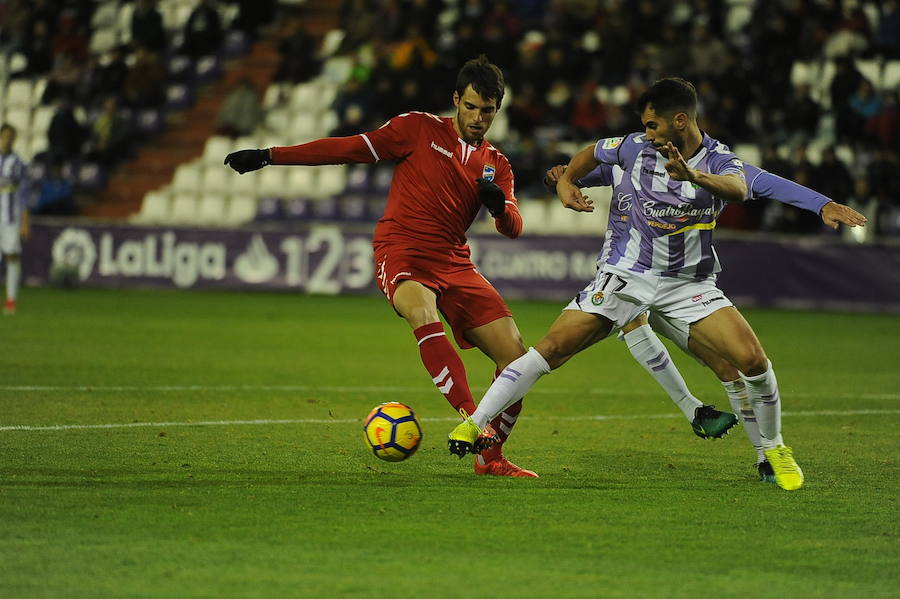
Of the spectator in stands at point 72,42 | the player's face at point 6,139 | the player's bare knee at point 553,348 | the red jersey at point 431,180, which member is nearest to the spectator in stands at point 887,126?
the player's face at point 6,139

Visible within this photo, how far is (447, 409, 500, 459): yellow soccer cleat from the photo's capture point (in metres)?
6.89

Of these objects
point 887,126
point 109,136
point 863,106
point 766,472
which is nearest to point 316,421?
point 766,472

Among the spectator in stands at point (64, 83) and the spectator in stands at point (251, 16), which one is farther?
the spectator in stands at point (251, 16)

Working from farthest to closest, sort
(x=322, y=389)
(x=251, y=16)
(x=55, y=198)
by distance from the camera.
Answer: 1. (x=251, y=16)
2. (x=55, y=198)
3. (x=322, y=389)

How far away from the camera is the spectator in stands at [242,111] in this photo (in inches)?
1016

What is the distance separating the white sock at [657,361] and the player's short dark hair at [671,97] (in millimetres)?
1510

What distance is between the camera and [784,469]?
23.5 ft

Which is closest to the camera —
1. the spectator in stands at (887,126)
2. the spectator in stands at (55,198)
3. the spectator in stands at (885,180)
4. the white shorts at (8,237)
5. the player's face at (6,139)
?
the player's face at (6,139)

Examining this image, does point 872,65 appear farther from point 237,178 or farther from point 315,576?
point 315,576

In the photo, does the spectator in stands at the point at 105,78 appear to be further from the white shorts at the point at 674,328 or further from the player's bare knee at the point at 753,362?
the player's bare knee at the point at 753,362

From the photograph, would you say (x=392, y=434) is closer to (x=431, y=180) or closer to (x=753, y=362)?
(x=431, y=180)

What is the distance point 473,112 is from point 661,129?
1.00 meters

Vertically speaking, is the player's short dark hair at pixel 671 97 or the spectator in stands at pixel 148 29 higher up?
the player's short dark hair at pixel 671 97

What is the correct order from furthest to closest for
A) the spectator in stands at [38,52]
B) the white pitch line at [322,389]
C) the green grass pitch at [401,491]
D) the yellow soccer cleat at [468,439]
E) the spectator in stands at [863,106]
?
1. the spectator in stands at [38,52]
2. the spectator in stands at [863,106]
3. the white pitch line at [322,389]
4. the yellow soccer cleat at [468,439]
5. the green grass pitch at [401,491]
